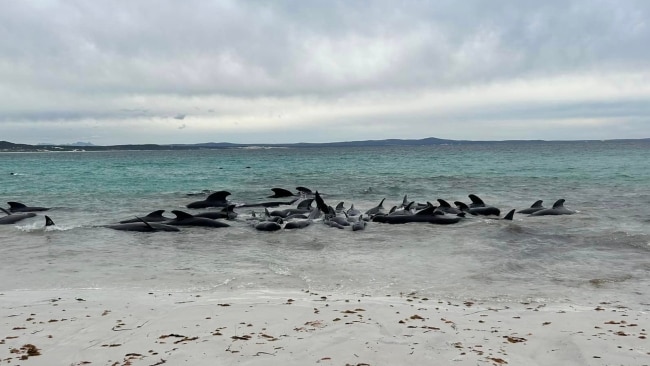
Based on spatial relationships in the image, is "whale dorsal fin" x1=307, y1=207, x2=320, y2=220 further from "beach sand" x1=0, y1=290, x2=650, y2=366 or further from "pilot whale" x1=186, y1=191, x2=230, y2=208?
"beach sand" x1=0, y1=290, x2=650, y2=366

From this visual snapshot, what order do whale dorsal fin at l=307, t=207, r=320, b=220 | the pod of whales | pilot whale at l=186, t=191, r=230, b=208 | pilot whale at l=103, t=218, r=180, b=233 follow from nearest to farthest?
pilot whale at l=103, t=218, r=180, b=233 < the pod of whales < whale dorsal fin at l=307, t=207, r=320, b=220 < pilot whale at l=186, t=191, r=230, b=208

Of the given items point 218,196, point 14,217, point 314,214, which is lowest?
point 14,217

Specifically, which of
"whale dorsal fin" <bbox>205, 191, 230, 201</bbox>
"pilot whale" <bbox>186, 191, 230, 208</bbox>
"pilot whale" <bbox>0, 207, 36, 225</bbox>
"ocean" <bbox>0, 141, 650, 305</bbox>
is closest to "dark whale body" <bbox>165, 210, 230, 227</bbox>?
"ocean" <bbox>0, 141, 650, 305</bbox>

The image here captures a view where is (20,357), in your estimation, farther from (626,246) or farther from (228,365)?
(626,246)

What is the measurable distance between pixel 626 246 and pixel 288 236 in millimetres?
8600

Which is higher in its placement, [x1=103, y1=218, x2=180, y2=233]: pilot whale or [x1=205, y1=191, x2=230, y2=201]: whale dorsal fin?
[x1=205, y1=191, x2=230, y2=201]: whale dorsal fin

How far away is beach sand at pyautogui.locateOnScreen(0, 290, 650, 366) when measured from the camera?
575 centimetres

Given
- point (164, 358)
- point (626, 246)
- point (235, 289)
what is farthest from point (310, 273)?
point (626, 246)

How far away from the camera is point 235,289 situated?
9.02 metres

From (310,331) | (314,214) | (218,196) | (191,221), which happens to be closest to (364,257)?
(310,331)

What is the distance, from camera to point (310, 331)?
6586 mm

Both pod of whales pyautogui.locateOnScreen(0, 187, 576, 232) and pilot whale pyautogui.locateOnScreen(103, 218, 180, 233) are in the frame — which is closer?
pilot whale pyautogui.locateOnScreen(103, 218, 180, 233)

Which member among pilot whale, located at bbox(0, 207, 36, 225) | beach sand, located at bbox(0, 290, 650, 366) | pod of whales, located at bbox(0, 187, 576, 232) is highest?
beach sand, located at bbox(0, 290, 650, 366)

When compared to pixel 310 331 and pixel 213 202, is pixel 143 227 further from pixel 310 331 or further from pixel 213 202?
pixel 310 331
